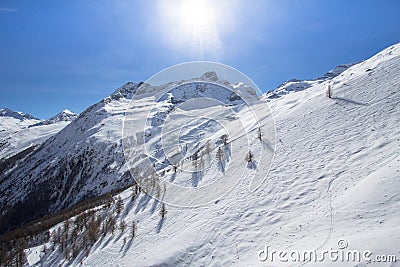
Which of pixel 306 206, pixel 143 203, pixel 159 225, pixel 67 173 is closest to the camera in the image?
pixel 306 206

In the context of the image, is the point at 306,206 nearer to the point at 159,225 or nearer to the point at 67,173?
the point at 159,225

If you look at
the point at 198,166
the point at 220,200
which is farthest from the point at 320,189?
the point at 198,166

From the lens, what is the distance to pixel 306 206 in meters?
9.83

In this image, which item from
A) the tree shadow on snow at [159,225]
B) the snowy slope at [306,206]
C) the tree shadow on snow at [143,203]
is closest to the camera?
→ the snowy slope at [306,206]

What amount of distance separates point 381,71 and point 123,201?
24.1 m

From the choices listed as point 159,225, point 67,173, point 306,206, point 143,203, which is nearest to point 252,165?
point 306,206

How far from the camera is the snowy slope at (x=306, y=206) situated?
25.5 ft

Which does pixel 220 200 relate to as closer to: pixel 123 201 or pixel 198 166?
pixel 198 166

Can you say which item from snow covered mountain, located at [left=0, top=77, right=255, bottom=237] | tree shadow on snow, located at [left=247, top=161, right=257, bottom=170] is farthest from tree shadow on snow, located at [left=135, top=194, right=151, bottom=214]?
snow covered mountain, located at [left=0, top=77, right=255, bottom=237]

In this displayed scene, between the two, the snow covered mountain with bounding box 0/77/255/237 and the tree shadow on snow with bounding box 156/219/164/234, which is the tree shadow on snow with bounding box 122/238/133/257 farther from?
the snow covered mountain with bounding box 0/77/255/237

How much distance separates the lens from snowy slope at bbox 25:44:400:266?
25.5 ft

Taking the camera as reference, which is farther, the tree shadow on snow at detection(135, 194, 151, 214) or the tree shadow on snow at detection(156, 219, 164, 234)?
the tree shadow on snow at detection(135, 194, 151, 214)

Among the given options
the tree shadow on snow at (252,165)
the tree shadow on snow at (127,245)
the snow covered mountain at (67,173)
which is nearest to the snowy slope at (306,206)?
the tree shadow on snow at (127,245)

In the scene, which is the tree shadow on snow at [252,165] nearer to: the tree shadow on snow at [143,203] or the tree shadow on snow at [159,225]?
the tree shadow on snow at [159,225]
